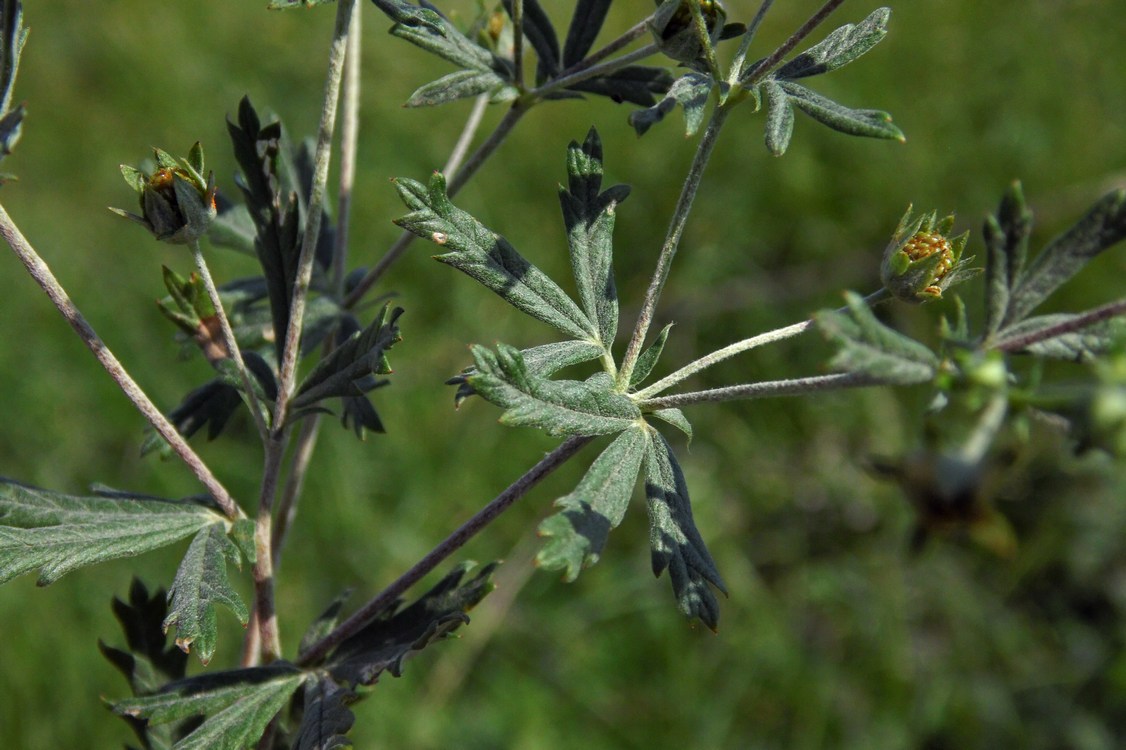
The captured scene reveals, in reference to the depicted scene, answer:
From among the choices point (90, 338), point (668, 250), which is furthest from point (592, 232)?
point (90, 338)

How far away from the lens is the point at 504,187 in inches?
215

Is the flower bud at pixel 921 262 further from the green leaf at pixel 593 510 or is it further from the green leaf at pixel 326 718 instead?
the green leaf at pixel 326 718

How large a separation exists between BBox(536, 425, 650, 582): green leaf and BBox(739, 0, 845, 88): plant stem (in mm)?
638

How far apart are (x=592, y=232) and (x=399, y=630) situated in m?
0.84

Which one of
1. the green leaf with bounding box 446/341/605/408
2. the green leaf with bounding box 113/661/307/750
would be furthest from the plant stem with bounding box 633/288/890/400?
the green leaf with bounding box 113/661/307/750

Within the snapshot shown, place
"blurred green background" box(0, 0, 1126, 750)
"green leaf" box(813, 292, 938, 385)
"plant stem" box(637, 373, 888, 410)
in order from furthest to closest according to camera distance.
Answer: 1. "blurred green background" box(0, 0, 1126, 750)
2. "plant stem" box(637, 373, 888, 410)
3. "green leaf" box(813, 292, 938, 385)

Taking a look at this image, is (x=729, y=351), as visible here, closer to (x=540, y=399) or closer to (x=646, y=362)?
(x=646, y=362)

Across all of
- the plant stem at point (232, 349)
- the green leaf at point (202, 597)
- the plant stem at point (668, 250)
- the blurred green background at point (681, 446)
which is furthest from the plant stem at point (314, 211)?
the blurred green background at point (681, 446)

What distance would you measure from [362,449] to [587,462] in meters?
1.07

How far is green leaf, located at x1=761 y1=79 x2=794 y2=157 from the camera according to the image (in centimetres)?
158

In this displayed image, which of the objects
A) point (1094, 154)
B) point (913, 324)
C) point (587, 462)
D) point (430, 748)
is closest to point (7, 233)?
point (430, 748)

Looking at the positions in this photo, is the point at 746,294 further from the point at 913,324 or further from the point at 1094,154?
the point at 1094,154

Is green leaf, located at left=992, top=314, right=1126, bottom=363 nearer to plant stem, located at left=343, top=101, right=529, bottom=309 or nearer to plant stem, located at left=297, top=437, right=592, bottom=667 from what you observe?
plant stem, located at left=297, top=437, right=592, bottom=667

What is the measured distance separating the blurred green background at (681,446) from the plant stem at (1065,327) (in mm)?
1464
